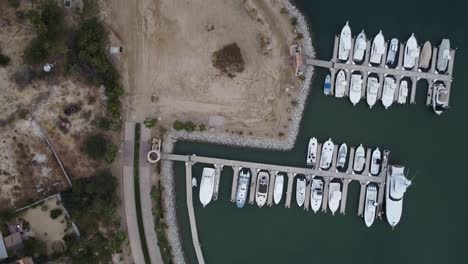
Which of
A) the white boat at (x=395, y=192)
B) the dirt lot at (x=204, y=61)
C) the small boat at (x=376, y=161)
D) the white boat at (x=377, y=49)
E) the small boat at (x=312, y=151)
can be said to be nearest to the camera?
the dirt lot at (x=204, y=61)

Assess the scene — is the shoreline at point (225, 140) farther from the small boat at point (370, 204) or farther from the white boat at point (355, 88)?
the small boat at point (370, 204)

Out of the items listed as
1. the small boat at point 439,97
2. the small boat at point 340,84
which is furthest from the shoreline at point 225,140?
the small boat at point 439,97

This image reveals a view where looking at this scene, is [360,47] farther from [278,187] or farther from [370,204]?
[278,187]

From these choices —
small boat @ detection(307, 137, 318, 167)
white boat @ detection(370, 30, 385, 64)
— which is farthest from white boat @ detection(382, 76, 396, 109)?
small boat @ detection(307, 137, 318, 167)

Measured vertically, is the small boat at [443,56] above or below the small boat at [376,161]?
above

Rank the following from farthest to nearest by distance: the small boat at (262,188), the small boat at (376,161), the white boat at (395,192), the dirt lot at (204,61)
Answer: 1. the small boat at (376,161)
2. the small boat at (262,188)
3. the white boat at (395,192)
4. the dirt lot at (204,61)

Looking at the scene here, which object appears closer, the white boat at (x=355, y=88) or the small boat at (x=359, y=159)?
the white boat at (x=355, y=88)

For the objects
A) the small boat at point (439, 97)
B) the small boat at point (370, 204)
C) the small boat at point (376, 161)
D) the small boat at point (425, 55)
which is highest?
the small boat at point (425, 55)

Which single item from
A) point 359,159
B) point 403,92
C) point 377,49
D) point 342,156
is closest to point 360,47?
point 377,49
